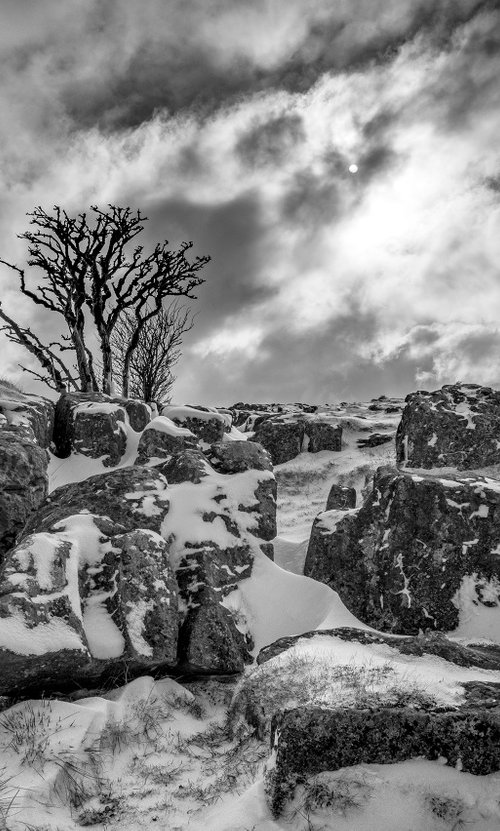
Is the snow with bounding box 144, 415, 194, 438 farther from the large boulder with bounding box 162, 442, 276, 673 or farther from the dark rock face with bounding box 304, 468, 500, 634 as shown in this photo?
the dark rock face with bounding box 304, 468, 500, 634

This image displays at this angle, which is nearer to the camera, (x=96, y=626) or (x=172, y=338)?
(x=96, y=626)

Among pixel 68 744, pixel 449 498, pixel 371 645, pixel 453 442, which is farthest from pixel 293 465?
pixel 68 744

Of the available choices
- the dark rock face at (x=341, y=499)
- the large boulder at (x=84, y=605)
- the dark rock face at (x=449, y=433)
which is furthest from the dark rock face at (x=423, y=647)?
the dark rock face at (x=449, y=433)

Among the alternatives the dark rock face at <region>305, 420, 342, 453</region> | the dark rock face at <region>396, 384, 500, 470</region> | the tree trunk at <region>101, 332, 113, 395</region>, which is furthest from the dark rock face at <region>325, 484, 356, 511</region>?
the tree trunk at <region>101, 332, 113, 395</region>

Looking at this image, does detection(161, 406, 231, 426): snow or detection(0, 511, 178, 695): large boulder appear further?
detection(161, 406, 231, 426): snow

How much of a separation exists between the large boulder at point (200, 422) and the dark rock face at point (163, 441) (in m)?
2.16

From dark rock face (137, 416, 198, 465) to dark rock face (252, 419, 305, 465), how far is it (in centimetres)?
692

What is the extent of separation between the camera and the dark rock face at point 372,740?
2684mm

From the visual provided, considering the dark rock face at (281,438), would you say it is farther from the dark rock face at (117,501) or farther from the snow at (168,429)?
the dark rock face at (117,501)

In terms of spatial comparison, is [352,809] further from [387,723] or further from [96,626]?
[96,626]

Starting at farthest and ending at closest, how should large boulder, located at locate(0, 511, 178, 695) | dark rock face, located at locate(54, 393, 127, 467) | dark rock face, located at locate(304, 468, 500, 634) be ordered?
dark rock face, located at locate(54, 393, 127, 467) → dark rock face, located at locate(304, 468, 500, 634) → large boulder, located at locate(0, 511, 178, 695)

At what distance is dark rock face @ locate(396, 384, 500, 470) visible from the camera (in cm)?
1238

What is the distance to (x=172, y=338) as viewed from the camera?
26.0m

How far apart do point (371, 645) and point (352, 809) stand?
227 cm
